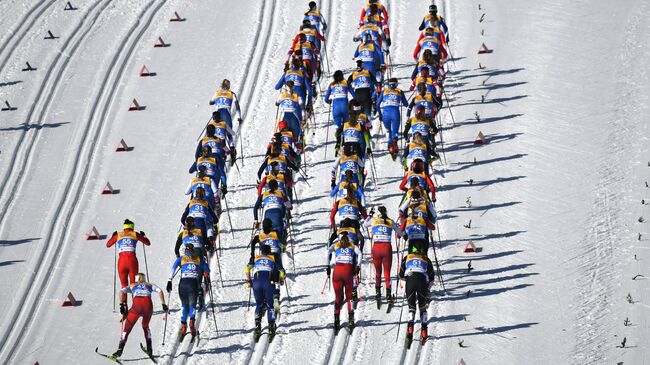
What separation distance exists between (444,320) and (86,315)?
767 cm

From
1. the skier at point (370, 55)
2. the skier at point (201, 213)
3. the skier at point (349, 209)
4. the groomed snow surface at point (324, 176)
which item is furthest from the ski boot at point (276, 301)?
the skier at point (370, 55)

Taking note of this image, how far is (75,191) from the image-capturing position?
33.9 metres

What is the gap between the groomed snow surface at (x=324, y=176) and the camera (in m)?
27.3

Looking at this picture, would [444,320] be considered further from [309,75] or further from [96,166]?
[96,166]

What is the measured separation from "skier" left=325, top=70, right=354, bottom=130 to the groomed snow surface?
1.32 metres

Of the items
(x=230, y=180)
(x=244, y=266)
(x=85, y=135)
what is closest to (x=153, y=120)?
(x=85, y=135)

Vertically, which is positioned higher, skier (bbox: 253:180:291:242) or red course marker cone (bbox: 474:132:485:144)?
red course marker cone (bbox: 474:132:485:144)

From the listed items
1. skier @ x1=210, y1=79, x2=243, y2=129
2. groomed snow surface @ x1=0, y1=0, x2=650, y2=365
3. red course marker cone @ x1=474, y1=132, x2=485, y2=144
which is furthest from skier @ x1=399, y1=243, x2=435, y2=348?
skier @ x1=210, y1=79, x2=243, y2=129

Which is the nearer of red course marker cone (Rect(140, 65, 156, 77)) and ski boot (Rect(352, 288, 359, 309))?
ski boot (Rect(352, 288, 359, 309))

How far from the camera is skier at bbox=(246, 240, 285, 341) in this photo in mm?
26594

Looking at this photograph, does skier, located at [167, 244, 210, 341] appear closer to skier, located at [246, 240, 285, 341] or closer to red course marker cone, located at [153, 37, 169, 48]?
skier, located at [246, 240, 285, 341]

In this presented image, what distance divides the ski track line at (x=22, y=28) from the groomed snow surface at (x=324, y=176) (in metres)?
0.08

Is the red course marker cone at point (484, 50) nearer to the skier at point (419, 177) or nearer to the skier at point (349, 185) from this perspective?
the skier at point (419, 177)

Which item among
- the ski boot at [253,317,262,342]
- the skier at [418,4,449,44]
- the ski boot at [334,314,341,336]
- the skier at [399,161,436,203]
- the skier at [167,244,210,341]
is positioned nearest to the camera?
the skier at [167,244,210,341]
